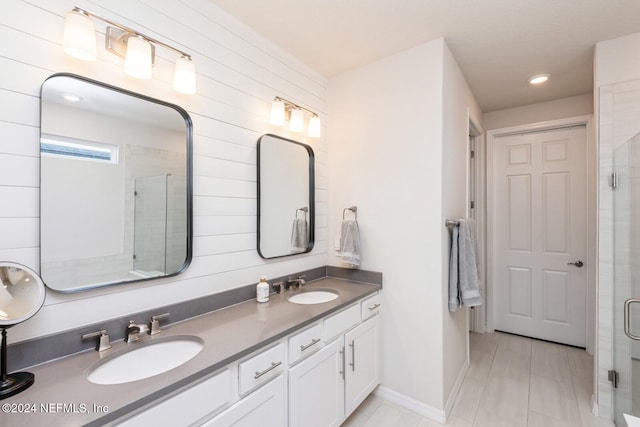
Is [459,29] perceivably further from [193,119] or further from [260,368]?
[260,368]

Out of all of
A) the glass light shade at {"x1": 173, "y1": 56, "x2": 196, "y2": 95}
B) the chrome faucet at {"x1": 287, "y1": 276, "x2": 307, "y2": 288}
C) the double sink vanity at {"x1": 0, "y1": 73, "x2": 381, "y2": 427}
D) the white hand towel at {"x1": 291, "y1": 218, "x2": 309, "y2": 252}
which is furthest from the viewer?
the white hand towel at {"x1": 291, "y1": 218, "x2": 309, "y2": 252}

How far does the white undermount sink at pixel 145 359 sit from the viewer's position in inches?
42.2

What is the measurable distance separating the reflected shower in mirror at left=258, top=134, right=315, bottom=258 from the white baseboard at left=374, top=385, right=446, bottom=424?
122cm

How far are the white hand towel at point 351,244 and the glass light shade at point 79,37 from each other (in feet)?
5.74

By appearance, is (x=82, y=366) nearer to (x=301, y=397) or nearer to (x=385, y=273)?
(x=301, y=397)

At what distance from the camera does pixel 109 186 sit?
1.25 m

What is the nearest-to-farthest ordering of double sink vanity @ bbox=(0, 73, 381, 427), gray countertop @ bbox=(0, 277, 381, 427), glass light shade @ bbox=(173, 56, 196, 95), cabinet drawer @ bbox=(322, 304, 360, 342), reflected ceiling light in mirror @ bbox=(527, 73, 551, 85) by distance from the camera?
1. gray countertop @ bbox=(0, 277, 381, 427)
2. double sink vanity @ bbox=(0, 73, 381, 427)
3. glass light shade @ bbox=(173, 56, 196, 95)
4. cabinet drawer @ bbox=(322, 304, 360, 342)
5. reflected ceiling light in mirror @ bbox=(527, 73, 551, 85)

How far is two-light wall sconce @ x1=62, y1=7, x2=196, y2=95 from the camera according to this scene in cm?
109

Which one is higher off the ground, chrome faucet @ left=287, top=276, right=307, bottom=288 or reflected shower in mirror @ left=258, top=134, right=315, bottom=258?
reflected shower in mirror @ left=258, top=134, right=315, bottom=258

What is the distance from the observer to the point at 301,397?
1469 millimetres

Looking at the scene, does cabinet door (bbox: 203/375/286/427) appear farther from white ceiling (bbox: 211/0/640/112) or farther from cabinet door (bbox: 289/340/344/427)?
white ceiling (bbox: 211/0/640/112)

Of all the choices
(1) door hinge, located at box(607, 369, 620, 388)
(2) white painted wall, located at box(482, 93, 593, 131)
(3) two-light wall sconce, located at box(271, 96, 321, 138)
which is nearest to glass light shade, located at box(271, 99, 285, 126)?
(3) two-light wall sconce, located at box(271, 96, 321, 138)

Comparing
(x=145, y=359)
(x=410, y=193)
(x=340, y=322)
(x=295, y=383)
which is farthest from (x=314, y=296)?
(x=145, y=359)

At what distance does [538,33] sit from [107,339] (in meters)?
2.92
